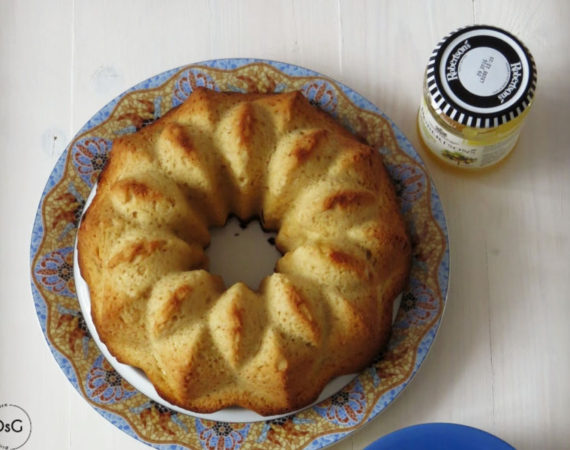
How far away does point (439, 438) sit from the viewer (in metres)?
1.31

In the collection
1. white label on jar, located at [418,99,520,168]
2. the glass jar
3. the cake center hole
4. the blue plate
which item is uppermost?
the glass jar

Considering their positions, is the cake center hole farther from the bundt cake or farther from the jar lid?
the jar lid

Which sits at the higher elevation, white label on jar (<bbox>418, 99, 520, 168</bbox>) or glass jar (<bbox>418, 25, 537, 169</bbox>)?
glass jar (<bbox>418, 25, 537, 169</bbox>)

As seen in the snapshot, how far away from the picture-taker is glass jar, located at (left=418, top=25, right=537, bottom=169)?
1.32m

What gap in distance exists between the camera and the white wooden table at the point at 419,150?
1.45 metres

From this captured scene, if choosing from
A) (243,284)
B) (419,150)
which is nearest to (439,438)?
(243,284)

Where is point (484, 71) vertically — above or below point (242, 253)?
above

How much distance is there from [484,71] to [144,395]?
0.78 m

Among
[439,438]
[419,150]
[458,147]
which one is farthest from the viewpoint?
[419,150]

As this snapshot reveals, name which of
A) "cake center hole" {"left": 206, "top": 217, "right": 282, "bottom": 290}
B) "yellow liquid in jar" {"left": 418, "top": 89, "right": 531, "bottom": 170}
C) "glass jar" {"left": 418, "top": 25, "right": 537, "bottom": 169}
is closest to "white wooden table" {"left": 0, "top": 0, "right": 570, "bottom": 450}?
"yellow liquid in jar" {"left": 418, "top": 89, "right": 531, "bottom": 170}

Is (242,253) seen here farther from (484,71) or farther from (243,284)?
→ (484,71)

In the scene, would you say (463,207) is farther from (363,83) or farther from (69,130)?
(69,130)

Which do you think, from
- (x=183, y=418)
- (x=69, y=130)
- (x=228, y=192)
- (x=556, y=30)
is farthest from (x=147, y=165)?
(x=556, y=30)

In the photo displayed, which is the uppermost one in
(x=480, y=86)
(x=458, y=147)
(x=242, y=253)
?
(x=480, y=86)
